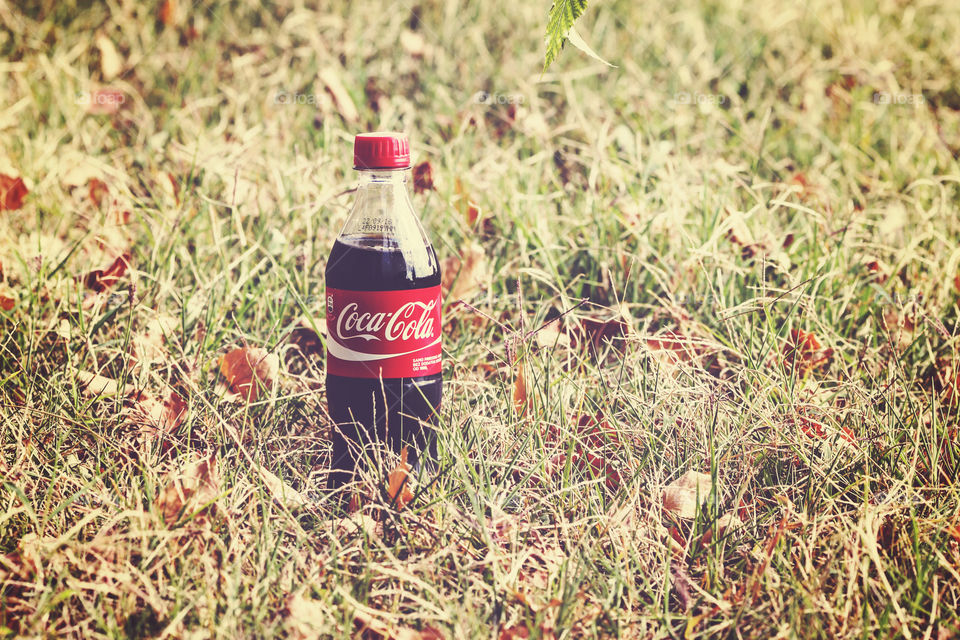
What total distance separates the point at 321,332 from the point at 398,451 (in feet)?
1.47

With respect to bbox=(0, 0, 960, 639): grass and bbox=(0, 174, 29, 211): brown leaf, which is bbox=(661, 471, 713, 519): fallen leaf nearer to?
bbox=(0, 0, 960, 639): grass

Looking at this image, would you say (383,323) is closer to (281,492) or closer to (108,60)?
(281,492)

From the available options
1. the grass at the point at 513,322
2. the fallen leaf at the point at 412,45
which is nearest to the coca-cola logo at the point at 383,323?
the grass at the point at 513,322

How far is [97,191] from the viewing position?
115 inches

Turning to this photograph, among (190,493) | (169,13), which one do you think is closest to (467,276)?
(190,493)

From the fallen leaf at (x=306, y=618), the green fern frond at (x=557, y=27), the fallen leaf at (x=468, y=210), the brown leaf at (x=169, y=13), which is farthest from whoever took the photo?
the brown leaf at (x=169, y=13)

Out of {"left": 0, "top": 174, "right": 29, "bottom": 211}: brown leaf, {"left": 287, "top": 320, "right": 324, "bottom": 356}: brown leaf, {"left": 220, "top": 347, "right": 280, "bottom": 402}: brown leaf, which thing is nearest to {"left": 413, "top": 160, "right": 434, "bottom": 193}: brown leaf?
{"left": 287, "top": 320, "right": 324, "bottom": 356}: brown leaf

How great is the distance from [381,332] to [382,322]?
0.09ft

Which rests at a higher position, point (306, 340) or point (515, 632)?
point (306, 340)

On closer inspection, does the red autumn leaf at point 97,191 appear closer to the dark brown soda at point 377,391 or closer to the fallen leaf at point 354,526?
the dark brown soda at point 377,391

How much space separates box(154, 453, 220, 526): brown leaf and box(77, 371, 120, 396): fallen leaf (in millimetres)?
406

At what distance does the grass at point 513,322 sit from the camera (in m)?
1.68

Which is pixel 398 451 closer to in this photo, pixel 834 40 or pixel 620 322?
pixel 620 322

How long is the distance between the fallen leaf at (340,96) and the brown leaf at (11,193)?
3.98ft
